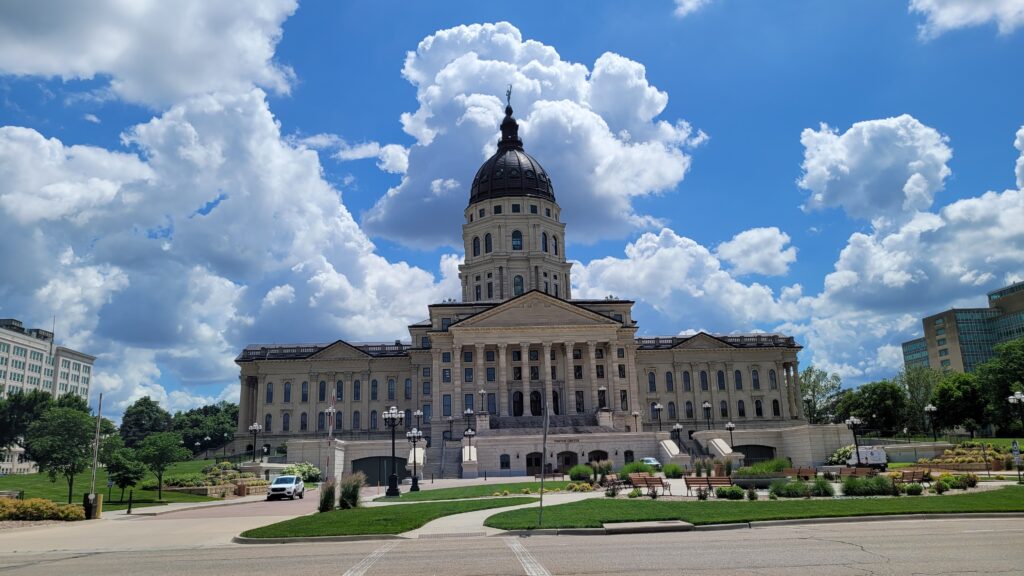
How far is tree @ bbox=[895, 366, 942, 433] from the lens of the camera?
333ft

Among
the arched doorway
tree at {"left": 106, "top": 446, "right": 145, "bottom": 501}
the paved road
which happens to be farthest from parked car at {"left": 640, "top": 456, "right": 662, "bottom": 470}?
the paved road

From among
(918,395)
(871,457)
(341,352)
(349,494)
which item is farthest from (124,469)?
(918,395)

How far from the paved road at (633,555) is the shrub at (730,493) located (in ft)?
24.5

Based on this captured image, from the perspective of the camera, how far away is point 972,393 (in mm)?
90938

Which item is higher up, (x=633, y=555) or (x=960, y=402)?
(x=960, y=402)

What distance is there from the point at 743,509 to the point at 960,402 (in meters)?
82.8

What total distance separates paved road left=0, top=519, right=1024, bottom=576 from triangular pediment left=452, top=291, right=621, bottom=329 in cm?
5799

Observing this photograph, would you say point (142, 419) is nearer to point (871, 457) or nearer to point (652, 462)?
point (652, 462)

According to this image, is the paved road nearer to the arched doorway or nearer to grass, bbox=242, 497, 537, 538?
grass, bbox=242, 497, 537, 538

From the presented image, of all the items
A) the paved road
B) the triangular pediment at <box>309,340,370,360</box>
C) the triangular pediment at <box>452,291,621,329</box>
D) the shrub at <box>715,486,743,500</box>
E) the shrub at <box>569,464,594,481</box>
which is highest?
the triangular pediment at <box>452,291,621,329</box>

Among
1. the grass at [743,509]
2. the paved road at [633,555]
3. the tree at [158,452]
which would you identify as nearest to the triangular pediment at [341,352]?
the tree at [158,452]

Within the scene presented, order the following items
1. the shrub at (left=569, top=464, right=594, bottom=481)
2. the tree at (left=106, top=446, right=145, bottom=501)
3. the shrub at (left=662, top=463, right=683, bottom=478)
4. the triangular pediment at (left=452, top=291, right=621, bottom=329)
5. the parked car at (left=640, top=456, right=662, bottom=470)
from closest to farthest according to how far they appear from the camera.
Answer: the tree at (left=106, top=446, right=145, bottom=501)
the shrub at (left=569, top=464, right=594, bottom=481)
the shrub at (left=662, top=463, right=683, bottom=478)
the parked car at (left=640, top=456, right=662, bottom=470)
the triangular pediment at (left=452, top=291, right=621, bottom=329)

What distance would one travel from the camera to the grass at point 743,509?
22.0 metres

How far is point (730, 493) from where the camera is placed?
28609mm
